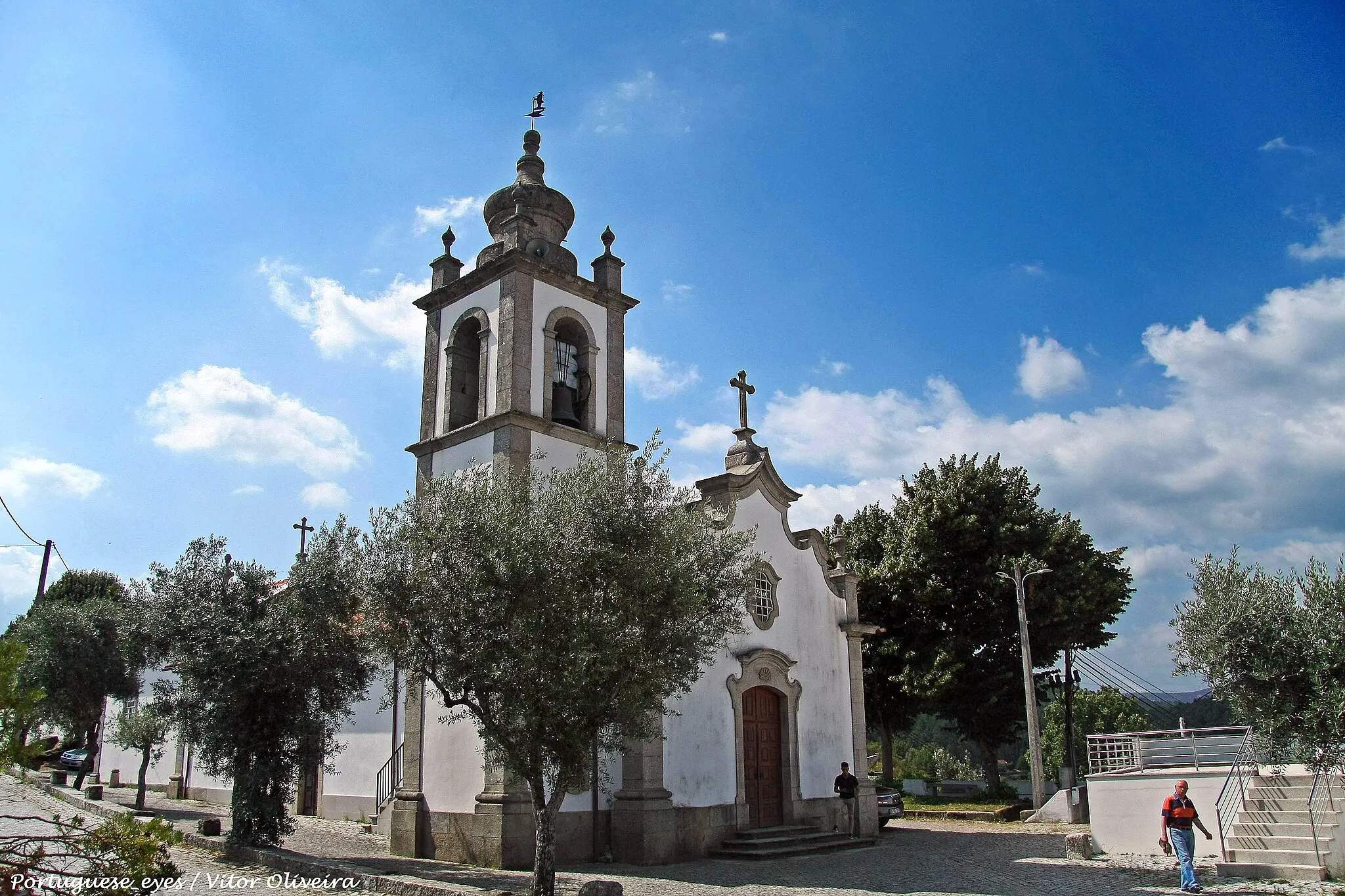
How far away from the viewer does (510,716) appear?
11.0 metres

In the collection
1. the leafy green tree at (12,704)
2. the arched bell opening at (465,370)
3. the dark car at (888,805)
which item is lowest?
the dark car at (888,805)

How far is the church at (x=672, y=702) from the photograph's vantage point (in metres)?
15.7

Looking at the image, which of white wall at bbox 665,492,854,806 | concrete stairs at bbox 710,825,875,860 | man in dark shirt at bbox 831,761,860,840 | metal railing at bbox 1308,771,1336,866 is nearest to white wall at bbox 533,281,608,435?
white wall at bbox 665,492,854,806

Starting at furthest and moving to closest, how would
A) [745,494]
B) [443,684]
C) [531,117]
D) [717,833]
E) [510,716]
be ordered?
1. [531,117]
2. [745,494]
3. [717,833]
4. [443,684]
5. [510,716]

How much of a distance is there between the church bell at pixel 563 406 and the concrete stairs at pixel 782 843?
27.2 feet

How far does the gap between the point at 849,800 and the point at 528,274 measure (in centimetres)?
1242

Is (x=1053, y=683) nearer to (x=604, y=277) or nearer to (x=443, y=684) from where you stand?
(x=604, y=277)

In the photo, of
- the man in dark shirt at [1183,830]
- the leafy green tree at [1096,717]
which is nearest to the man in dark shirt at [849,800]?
the man in dark shirt at [1183,830]

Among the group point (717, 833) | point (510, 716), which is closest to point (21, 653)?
point (510, 716)

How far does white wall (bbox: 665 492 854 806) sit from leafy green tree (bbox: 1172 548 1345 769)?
312 inches

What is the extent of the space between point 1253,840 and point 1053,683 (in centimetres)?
1710

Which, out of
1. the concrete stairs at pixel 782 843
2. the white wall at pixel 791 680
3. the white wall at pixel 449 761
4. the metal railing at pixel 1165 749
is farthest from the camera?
the metal railing at pixel 1165 749

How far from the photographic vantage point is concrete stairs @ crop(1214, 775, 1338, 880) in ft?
44.1

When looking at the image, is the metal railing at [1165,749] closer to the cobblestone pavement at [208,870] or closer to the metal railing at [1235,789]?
the metal railing at [1235,789]
